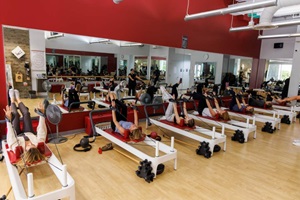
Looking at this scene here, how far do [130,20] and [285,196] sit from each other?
467cm

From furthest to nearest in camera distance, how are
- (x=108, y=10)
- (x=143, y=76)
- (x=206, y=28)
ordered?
(x=206, y=28), (x=143, y=76), (x=108, y=10)

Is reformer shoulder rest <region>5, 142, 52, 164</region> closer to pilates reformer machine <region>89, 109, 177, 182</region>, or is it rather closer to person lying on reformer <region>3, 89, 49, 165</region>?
person lying on reformer <region>3, 89, 49, 165</region>

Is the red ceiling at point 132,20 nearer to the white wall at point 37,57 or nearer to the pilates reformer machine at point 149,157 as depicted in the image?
the white wall at point 37,57

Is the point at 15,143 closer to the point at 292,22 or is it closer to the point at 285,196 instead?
the point at 285,196

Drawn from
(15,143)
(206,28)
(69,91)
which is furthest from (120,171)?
(206,28)

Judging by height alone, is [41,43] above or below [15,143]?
above

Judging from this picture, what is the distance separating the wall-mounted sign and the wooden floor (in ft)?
6.29

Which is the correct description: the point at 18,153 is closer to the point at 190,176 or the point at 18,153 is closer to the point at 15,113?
the point at 15,113

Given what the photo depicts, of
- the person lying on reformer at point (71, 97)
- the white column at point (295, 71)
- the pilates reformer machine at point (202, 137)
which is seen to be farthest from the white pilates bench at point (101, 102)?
the white column at point (295, 71)

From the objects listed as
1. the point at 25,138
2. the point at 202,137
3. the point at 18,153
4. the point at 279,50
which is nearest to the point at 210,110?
the point at 202,137

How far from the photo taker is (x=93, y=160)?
137 inches

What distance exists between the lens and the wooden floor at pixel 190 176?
2.66 m

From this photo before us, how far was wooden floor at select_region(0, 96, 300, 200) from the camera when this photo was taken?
105 inches

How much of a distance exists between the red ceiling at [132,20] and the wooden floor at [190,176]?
7.98 ft
